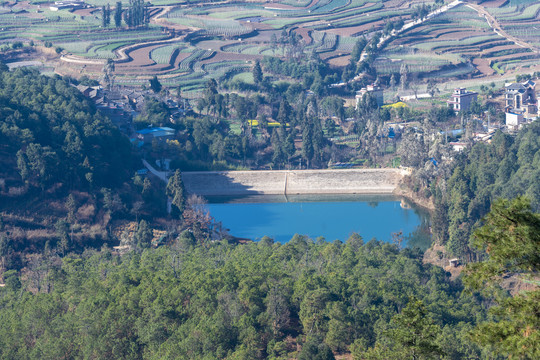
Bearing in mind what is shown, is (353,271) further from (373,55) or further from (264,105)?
(373,55)

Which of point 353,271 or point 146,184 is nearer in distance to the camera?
point 353,271

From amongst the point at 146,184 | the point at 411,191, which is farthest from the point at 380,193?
the point at 146,184

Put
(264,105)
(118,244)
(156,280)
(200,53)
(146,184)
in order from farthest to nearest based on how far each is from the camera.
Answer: (200,53)
(264,105)
(146,184)
(118,244)
(156,280)

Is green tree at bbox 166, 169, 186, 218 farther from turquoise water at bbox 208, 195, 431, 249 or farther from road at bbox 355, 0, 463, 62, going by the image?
road at bbox 355, 0, 463, 62

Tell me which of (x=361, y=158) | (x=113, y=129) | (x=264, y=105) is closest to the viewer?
(x=113, y=129)

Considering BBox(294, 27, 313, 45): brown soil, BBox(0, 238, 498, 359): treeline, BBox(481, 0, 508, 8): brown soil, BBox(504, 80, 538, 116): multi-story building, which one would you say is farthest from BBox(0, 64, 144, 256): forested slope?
BBox(481, 0, 508, 8): brown soil

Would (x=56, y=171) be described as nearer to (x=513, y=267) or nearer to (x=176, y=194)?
(x=176, y=194)

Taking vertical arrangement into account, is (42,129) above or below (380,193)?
above
